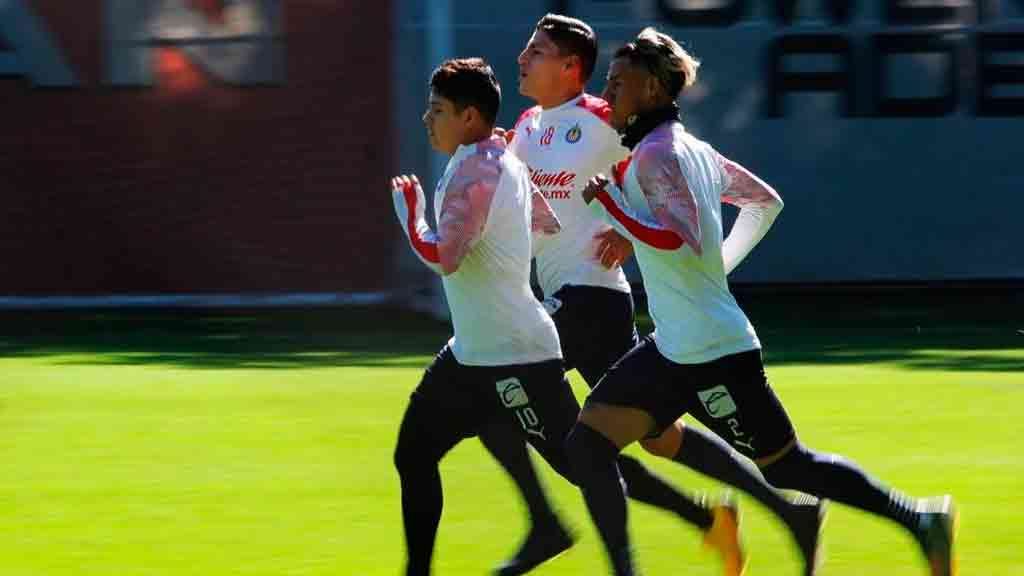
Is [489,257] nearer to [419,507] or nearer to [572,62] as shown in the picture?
[419,507]

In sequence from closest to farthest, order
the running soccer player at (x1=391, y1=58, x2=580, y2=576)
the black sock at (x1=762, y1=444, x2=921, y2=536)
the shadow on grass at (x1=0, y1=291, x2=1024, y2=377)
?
the black sock at (x1=762, y1=444, x2=921, y2=536), the running soccer player at (x1=391, y1=58, x2=580, y2=576), the shadow on grass at (x1=0, y1=291, x2=1024, y2=377)

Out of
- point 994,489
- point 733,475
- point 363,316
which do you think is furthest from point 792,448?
point 363,316

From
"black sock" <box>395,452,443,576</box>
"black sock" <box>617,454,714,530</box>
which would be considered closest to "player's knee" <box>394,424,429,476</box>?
"black sock" <box>395,452,443,576</box>

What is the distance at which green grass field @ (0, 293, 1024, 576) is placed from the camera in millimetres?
7762

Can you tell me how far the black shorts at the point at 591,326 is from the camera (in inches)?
300

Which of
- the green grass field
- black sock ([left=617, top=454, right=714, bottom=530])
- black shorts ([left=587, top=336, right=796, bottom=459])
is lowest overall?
the green grass field

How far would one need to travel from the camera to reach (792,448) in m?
6.47

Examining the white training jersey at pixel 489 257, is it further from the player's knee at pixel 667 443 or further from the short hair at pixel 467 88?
the player's knee at pixel 667 443

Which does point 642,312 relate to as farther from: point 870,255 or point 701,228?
point 701,228

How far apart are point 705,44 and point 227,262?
4.24 m

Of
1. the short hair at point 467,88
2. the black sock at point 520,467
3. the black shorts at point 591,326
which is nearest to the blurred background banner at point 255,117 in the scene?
the black shorts at point 591,326

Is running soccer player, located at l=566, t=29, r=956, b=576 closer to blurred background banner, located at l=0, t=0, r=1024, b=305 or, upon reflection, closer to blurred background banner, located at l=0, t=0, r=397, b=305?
blurred background banner, located at l=0, t=0, r=1024, b=305

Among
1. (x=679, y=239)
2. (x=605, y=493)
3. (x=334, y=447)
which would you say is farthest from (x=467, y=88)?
(x=334, y=447)

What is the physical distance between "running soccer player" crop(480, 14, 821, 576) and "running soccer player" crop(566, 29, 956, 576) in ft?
1.34
